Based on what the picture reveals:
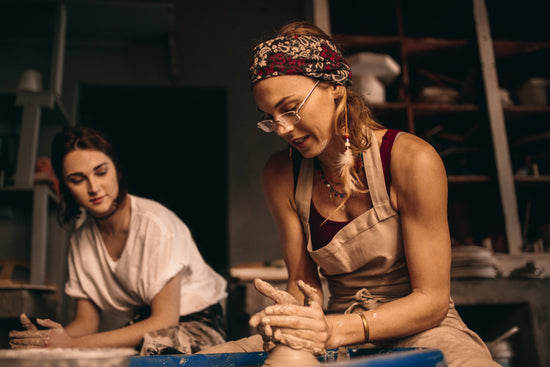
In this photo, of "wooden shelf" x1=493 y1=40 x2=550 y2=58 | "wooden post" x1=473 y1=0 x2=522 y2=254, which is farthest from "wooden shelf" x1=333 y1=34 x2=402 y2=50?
"wooden shelf" x1=493 y1=40 x2=550 y2=58

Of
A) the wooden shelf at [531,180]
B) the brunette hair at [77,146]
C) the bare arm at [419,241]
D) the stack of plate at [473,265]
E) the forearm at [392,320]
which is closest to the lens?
the forearm at [392,320]

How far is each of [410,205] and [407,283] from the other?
27cm

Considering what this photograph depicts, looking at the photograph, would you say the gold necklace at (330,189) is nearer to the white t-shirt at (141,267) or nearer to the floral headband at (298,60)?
the floral headband at (298,60)

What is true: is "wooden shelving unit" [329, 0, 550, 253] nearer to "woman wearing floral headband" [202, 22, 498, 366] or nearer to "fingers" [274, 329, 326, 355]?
"woman wearing floral headband" [202, 22, 498, 366]

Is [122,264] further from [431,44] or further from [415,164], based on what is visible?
[431,44]

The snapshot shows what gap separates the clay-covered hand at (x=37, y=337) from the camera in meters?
1.64

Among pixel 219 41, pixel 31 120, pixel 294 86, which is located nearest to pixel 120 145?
pixel 219 41

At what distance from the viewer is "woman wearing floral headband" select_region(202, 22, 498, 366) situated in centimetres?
130

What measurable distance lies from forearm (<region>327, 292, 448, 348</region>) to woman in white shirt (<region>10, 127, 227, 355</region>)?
0.77m

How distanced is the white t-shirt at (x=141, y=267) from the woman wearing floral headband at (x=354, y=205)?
0.51 meters

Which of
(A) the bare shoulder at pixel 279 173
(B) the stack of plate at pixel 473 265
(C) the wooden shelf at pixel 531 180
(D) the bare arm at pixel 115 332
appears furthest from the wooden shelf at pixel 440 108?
(D) the bare arm at pixel 115 332

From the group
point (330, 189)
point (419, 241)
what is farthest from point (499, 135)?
point (419, 241)

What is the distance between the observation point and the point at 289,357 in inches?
39.6

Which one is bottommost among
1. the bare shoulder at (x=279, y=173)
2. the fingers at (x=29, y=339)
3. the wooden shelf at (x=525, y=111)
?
the fingers at (x=29, y=339)
